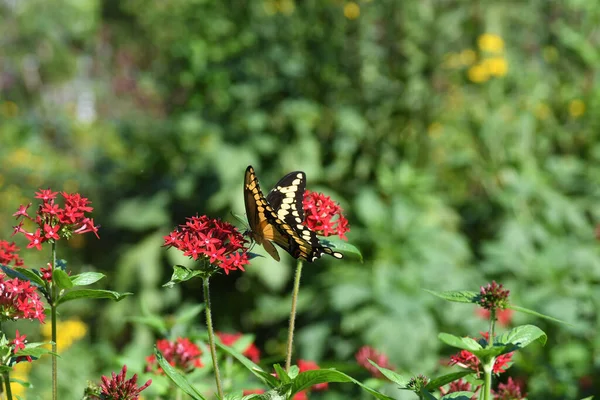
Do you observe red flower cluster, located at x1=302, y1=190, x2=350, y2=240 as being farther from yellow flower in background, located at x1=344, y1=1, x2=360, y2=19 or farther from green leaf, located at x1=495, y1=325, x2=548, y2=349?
yellow flower in background, located at x1=344, y1=1, x2=360, y2=19

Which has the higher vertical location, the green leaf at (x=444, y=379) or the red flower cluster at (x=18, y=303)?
the red flower cluster at (x=18, y=303)

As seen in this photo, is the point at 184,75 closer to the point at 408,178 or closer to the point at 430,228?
the point at 408,178

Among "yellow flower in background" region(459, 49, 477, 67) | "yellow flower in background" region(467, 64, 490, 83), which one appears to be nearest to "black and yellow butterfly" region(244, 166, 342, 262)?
"yellow flower in background" region(467, 64, 490, 83)

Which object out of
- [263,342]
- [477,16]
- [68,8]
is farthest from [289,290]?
[68,8]

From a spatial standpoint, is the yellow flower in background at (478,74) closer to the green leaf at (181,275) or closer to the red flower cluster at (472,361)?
the red flower cluster at (472,361)

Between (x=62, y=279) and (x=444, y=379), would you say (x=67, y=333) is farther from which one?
(x=444, y=379)

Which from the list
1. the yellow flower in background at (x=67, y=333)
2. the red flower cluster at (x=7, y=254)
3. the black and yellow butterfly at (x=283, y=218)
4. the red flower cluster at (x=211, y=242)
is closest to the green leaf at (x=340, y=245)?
the black and yellow butterfly at (x=283, y=218)
